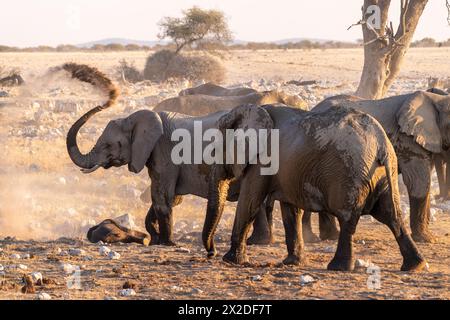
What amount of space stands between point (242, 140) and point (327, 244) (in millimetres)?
1978

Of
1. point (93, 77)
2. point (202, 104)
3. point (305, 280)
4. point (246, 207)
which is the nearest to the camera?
point (305, 280)

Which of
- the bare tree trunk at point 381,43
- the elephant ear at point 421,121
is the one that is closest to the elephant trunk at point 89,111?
the elephant ear at point 421,121

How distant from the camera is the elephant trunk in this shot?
10031mm

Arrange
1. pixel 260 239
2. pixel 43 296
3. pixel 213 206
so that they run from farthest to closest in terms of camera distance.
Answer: pixel 260 239 < pixel 213 206 < pixel 43 296

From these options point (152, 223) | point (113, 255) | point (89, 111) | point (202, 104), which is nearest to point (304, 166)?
point (113, 255)

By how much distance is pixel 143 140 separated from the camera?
9.80 m

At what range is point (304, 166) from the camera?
772cm

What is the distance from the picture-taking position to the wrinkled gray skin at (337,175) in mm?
7461

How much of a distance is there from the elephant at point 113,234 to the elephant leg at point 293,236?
1.81 meters

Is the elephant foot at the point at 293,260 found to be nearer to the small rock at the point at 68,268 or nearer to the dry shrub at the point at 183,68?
the small rock at the point at 68,268

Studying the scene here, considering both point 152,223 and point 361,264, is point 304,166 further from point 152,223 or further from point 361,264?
point 152,223

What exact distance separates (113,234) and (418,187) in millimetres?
2950

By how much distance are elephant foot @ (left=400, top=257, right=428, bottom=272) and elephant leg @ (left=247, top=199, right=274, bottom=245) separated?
7.39 feet
